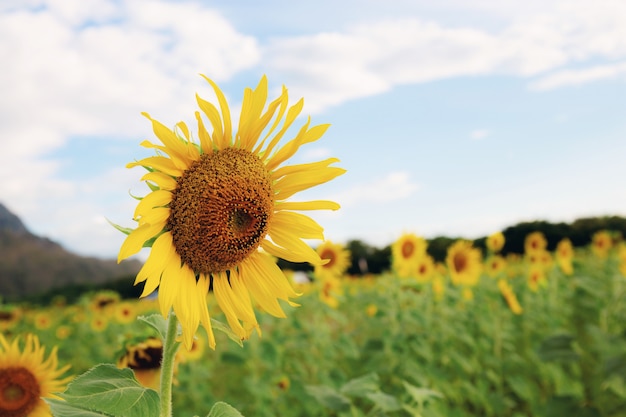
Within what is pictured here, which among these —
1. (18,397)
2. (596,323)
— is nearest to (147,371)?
(18,397)

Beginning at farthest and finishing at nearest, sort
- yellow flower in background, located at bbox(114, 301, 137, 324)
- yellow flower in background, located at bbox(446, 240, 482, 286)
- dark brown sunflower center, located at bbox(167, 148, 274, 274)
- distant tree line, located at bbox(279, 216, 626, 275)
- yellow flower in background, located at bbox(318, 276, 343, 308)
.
Result: distant tree line, located at bbox(279, 216, 626, 275) < yellow flower in background, located at bbox(114, 301, 137, 324) < yellow flower in background, located at bbox(446, 240, 482, 286) < yellow flower in background, located at bbox(318, 276, 343, 308) < dark brown sunflower center, located at bbox(167, 148, 274, 274)

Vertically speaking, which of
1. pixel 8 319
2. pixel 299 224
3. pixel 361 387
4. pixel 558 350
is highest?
pixel 299 224

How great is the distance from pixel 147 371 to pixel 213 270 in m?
1.16

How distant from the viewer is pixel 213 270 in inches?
62.3

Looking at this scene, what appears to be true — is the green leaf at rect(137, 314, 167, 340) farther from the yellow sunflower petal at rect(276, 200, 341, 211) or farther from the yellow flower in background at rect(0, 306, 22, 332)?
the yellow flower in background at rect(0, 306, 22, 332)

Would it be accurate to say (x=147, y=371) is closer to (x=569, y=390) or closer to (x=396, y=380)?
(x=396, y=380)

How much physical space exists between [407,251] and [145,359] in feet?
12.2

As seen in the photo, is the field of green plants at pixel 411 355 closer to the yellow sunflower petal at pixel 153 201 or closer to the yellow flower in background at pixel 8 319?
the yellow flower in background at pixel 8 319

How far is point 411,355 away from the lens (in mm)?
4895

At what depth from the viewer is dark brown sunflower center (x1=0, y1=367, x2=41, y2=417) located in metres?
2.19

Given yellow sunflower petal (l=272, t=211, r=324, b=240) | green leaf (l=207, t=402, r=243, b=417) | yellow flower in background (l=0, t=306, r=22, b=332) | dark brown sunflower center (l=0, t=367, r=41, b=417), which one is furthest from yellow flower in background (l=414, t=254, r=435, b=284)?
Answer: yellow flower in background (l=0, t=306, r=22, b=332)

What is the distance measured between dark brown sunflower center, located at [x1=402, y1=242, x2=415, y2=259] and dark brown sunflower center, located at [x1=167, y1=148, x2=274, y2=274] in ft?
14.0

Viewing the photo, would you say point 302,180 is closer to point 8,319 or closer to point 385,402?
point 385,402

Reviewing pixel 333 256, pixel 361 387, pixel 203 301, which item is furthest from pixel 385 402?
pixel 333 256
